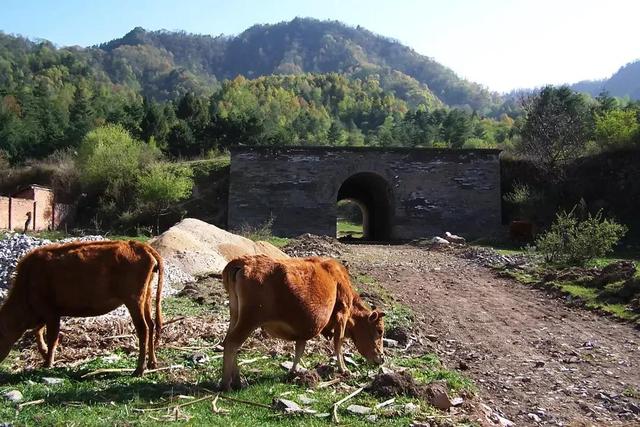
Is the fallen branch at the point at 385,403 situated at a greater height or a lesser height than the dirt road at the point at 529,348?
greater

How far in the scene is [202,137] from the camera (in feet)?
171

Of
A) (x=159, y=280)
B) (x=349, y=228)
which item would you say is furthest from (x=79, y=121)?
(x=159, y=280)

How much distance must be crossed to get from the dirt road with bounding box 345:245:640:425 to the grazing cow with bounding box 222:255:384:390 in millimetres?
2114

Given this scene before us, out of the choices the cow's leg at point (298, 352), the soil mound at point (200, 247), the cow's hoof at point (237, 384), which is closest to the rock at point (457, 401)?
the cow's leg at point (298, 352)

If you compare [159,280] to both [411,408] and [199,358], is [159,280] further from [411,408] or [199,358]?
[411,408]

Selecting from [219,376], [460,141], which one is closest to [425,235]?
[219,376]

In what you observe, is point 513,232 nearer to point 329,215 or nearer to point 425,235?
point 425,235

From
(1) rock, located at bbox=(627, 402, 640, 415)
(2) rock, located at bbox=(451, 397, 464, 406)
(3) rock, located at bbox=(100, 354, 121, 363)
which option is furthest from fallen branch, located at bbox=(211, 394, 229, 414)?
(1) rock, located at bbox=(627, 402, 640, 415)

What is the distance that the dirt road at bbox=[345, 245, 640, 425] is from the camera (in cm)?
697

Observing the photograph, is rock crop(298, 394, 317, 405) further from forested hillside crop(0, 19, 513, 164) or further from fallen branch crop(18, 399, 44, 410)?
forested hillside crop(0, 19, 513, 164)

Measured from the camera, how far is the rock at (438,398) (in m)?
6.22

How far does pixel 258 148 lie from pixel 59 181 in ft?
52.2

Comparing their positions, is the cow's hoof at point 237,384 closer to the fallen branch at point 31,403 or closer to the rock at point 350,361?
the rock at point 350,361

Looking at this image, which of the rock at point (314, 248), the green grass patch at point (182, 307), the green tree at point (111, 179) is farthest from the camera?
the green tree at point (111, 179)
